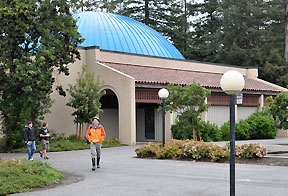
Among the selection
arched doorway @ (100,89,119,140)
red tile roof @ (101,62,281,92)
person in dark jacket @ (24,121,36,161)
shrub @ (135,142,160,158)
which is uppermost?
red tile roof @ (101,62,281,92)

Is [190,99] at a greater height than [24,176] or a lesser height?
greater

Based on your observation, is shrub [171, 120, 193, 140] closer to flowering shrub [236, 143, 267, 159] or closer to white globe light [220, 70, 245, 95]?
flowering shrub [236, 143, 267, 159]

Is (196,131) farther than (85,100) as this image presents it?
Yes

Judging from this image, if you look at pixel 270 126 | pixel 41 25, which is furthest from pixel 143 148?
pixel 270 126

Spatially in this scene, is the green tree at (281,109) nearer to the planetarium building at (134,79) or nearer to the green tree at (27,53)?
the planetarium building at (134,79)

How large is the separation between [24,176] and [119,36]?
24.1 metres

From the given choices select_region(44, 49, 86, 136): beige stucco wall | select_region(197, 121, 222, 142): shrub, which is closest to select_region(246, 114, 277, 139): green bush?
select_region(197, 121, 222, 142): shrub

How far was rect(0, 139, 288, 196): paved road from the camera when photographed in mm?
10078

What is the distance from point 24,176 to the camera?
11.1 metres

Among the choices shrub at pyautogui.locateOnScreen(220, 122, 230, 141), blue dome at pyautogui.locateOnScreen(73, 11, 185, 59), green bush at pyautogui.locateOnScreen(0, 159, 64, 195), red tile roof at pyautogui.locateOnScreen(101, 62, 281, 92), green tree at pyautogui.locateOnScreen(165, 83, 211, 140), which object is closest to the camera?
green bush at pyautogui.locateOnScreen(0, 159, 64, 195)

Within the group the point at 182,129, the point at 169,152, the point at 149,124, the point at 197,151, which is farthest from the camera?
the point at 149,124

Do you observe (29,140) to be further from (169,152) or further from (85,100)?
(85,100)

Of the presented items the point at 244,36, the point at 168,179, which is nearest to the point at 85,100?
the point at 168,179

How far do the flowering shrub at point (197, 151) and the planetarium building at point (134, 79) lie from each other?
7829 mm
